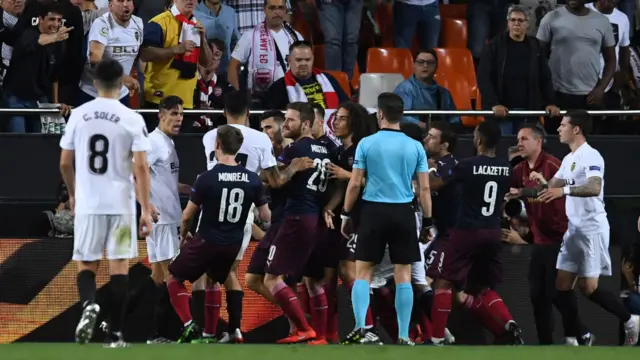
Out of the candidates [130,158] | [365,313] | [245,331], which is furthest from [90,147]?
[245,331]

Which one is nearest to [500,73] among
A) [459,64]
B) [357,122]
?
[459,64]

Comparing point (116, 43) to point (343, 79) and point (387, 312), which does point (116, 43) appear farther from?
point (387, 312)

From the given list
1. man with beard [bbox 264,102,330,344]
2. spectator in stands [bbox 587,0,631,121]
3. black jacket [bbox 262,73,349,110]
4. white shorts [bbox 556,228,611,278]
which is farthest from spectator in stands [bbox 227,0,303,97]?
white shorts [bbox 556,228,611,278]

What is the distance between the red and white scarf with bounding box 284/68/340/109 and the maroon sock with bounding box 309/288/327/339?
2.27m

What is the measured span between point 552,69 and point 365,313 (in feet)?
15.2

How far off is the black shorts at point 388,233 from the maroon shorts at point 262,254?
3.76 ft

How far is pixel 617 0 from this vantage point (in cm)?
1580

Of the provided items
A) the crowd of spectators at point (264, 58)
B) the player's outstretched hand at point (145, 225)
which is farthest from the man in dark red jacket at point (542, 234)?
the player's outstretched hand at point (145, 225)

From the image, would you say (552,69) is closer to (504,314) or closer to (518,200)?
(518,200)

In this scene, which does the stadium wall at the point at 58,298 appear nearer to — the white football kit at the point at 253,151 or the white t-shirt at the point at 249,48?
the white football kit at the point at 253,151

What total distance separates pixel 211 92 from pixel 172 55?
966mm

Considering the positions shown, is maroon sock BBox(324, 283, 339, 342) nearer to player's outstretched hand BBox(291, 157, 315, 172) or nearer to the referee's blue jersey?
player's outstretched hand BBox(291, 157, 315, 172)

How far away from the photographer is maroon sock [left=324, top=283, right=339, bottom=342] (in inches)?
470

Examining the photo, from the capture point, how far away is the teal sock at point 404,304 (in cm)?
1066
